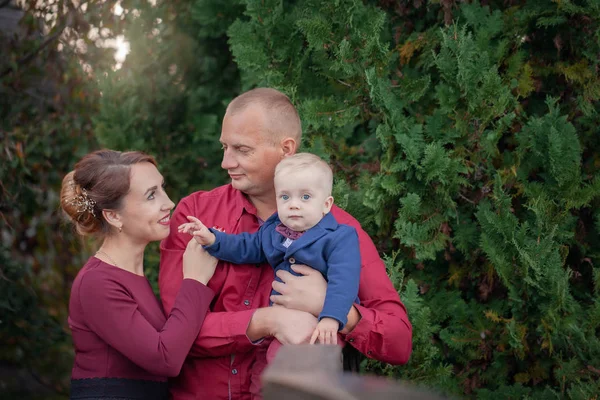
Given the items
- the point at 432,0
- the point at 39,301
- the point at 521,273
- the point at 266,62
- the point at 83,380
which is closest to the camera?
the point at 83,380

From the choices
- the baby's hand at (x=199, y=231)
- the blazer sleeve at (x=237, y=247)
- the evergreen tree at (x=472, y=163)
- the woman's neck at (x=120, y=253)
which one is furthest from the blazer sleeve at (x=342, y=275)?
the evergreen tree at (x=472, y=163)

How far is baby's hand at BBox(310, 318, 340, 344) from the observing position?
8.31 feet

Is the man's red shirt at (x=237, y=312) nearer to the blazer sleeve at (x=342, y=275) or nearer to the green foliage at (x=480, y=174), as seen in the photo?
the blazer sleeve at (x=342, y=275)

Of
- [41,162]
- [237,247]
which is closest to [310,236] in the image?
[237,247]

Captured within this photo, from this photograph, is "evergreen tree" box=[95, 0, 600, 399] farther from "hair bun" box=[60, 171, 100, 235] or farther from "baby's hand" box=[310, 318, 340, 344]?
"hair bun" box=[60, 171, 100, 235]

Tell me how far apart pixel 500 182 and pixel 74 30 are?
11.6 feet

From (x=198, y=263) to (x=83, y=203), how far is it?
52cm

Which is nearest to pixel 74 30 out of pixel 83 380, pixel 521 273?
pixel 83 380

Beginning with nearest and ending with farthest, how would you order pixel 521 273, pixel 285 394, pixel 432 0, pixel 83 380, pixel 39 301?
1. pixel 285 394
2. pixel 83 380
3. pixel 521 273
4. pixel 432 0
5. pixel 39 301

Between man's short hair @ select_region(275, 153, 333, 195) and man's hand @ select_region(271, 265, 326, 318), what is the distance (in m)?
0.32

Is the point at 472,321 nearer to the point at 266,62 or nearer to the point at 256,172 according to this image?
the point at 256,172

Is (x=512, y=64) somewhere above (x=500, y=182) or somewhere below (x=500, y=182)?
above

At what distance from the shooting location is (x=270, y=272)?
116 inches

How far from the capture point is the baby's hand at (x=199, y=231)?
9.07 feet
